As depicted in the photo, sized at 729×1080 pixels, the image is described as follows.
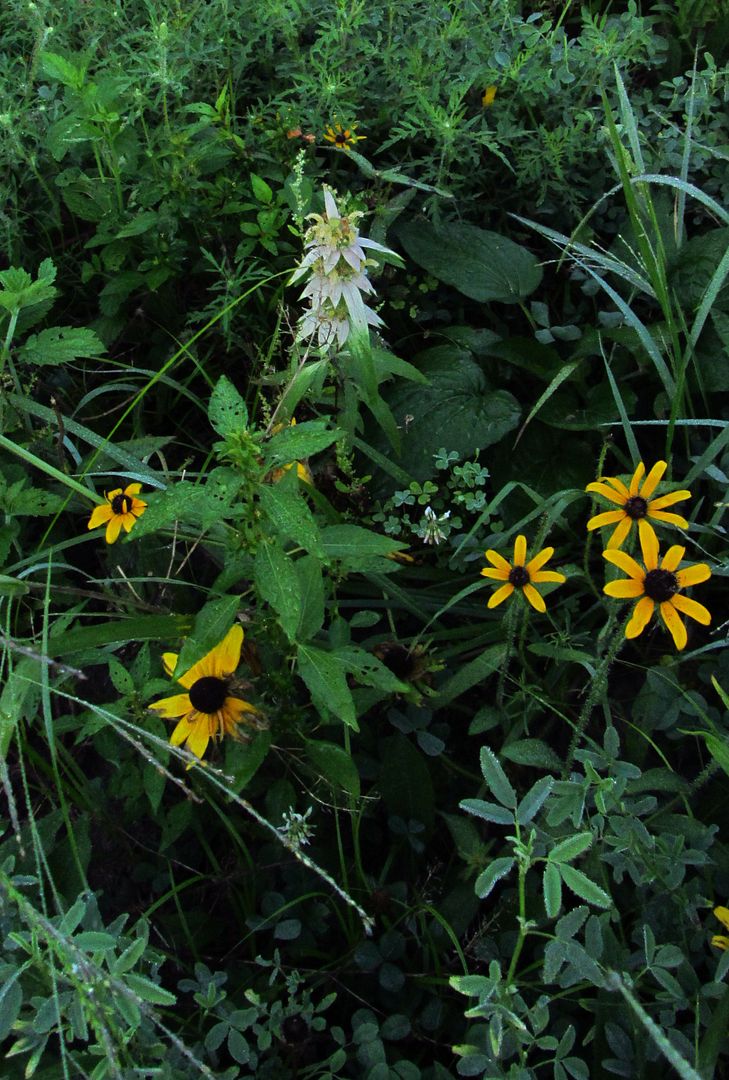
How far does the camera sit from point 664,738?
5.20 ft

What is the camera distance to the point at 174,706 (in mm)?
1324

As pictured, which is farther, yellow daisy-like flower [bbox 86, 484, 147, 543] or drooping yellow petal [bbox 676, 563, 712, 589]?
yellow daisy-like flower [bbox 86, 484, 147, 543]

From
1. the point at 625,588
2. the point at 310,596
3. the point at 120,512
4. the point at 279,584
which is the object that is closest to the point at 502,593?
the point at 625,588

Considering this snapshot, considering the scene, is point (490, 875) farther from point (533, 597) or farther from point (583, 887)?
point (533, 597)

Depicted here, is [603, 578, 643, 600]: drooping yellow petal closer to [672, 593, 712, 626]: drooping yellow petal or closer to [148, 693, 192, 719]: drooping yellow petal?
[672, 593, 712, 626]: drooping yellow petal

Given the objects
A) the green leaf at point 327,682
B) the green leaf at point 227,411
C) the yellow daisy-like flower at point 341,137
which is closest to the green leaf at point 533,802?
the green leaf at point 327,682

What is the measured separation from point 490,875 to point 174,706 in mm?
533

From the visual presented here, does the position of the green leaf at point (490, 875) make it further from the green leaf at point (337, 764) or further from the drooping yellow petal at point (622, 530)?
the drooping yellow petal at point (622, 530)

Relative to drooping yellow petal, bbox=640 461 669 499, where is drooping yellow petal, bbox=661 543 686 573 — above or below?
below

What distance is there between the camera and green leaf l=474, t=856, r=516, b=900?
1.00 m

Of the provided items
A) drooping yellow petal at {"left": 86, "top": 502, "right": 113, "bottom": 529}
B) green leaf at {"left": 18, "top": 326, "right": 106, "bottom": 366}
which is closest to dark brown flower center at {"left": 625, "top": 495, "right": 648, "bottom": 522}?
drooping yellow petal at {"left": 86, "top": 502, "right": 113, "bottom": 529}

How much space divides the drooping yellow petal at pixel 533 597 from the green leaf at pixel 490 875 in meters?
0.43

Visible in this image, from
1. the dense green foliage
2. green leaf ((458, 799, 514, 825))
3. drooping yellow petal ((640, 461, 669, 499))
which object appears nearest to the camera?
green leaf ((458, 799, 514, 825))

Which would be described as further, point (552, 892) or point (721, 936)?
point (721, 936)
